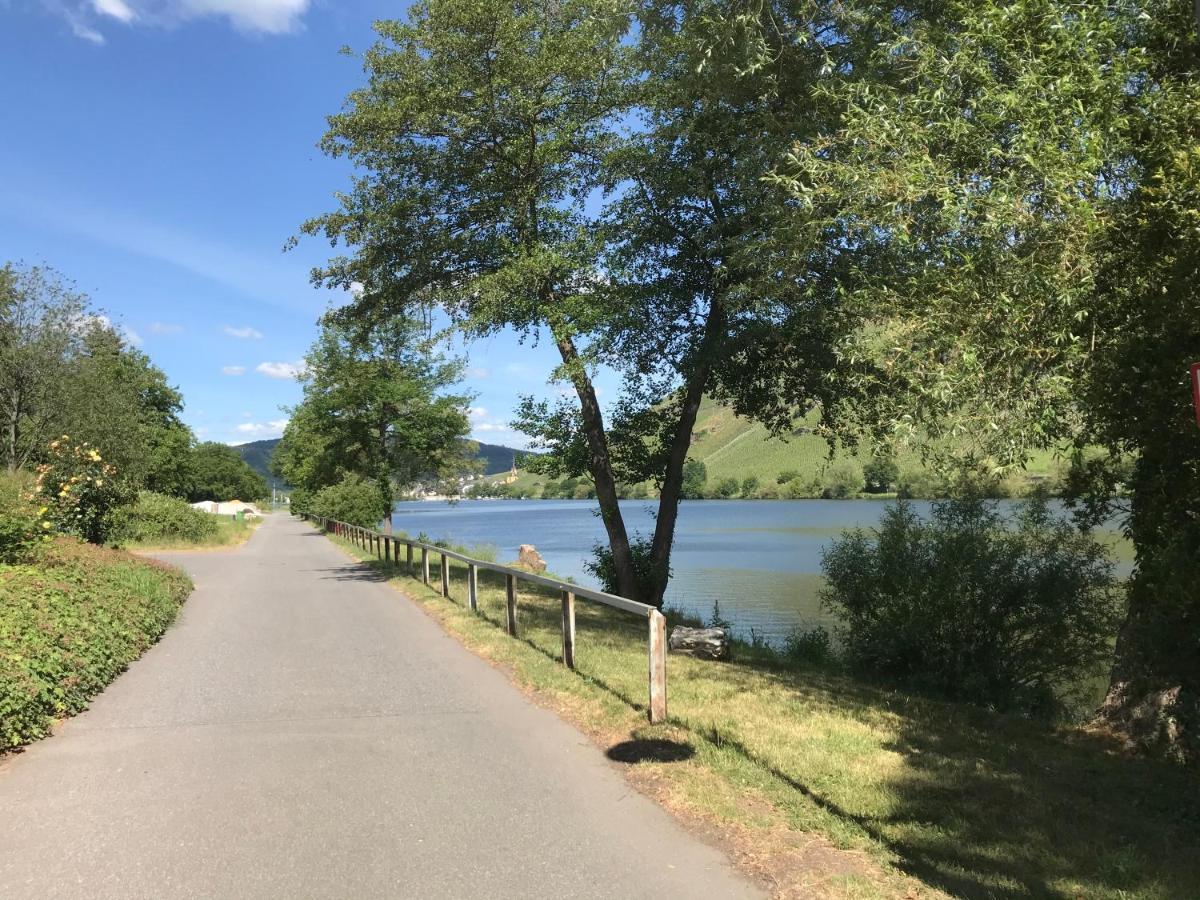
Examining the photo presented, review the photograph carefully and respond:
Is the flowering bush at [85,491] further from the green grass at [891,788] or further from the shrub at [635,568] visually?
the green grass at [891,788]

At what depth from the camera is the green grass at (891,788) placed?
379cm

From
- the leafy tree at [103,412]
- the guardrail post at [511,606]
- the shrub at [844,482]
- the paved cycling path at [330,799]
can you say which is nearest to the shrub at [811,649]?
the guardrail post at [511,606]

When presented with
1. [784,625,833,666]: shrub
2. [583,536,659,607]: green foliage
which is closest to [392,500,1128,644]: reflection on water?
[583,536,659,607]: green foliage

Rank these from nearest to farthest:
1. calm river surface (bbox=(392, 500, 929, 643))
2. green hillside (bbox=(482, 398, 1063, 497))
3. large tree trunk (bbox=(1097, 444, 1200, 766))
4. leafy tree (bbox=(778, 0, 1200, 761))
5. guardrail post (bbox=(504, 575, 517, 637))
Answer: large tree trunk (bbox=(1097, 444, 1200, 766)) → leafy tree (bbox=(778, 0, 1200, 761)) → green hillside (bbox=(482, 398, 1063, 497)) → guardrail post (bbox=(504, 575, 517, 637)) → calm river surface (bbox=(392, 500, 929, 643))

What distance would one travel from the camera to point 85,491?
59.1 feet

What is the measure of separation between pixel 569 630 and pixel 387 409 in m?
27.3

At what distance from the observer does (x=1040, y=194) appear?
238 inches

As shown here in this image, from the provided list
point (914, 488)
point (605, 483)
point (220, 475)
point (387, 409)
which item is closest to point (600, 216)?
point (605, 483)

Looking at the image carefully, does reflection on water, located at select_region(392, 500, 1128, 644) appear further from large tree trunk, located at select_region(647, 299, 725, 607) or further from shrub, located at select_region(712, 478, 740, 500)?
shrub, located at select_region(712, 478, 740, 500)

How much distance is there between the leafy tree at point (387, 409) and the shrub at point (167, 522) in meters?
5.94

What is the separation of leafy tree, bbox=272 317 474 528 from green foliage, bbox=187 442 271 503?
5838 centimetres

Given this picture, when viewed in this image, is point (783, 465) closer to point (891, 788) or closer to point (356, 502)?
point (356, 502)

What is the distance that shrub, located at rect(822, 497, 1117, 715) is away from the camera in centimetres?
1019

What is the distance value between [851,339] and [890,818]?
387cm
